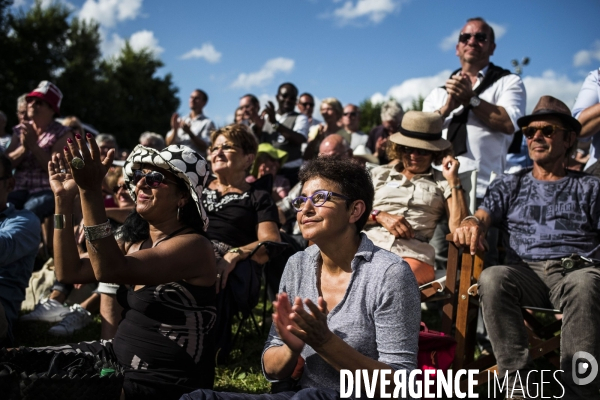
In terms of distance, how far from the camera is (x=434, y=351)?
10.4ft

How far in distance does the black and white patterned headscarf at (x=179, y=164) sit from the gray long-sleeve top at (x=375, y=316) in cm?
87

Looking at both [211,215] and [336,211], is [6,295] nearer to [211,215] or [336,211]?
[211,215]

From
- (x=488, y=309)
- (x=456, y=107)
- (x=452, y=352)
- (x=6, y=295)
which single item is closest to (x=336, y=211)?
(x=452, y=352)

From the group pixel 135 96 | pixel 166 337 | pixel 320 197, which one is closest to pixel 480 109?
pixel 320 197

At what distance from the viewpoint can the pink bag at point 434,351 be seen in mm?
3090

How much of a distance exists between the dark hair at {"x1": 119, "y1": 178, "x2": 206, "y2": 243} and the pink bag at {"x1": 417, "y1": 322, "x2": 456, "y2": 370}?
4.43ft

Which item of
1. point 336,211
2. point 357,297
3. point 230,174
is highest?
point 230,174

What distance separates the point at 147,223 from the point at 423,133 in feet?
8.21

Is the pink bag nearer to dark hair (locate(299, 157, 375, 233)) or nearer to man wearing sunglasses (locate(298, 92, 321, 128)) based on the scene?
dark hair (locate(299, 157, 375, 233))

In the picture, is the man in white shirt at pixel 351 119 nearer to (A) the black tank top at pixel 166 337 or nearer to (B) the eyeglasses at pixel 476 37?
(B) the eyeglasses at pixel 476 37

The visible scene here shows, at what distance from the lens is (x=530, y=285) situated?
3.78m

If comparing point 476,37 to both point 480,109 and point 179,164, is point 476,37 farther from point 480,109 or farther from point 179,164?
point 179,164

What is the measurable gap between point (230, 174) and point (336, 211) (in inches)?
82.8

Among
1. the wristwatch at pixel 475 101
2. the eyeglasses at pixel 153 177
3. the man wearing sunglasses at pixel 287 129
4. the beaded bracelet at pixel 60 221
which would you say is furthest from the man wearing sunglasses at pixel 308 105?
the beaded bracelet at pixel 60 221
